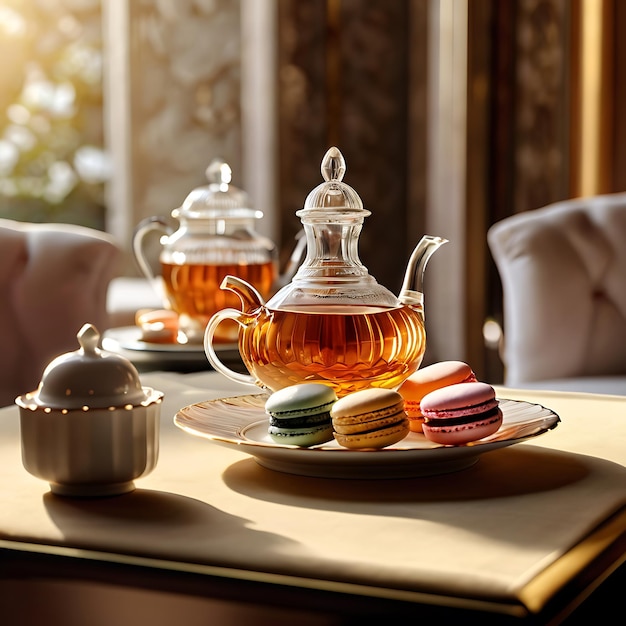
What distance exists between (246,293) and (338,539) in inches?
12.9

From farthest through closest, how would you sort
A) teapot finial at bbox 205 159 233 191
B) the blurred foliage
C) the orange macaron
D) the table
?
the blurred foliage → teapot finial at bbox 205 159 233 191 → the orange macaron → the table

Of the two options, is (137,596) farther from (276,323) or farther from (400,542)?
(276,323)

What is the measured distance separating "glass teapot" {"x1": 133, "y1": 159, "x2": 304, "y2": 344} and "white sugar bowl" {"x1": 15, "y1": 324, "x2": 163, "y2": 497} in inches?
30.4

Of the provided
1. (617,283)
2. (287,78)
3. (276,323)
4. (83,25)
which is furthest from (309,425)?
(83,25)

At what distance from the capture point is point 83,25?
3.97 m

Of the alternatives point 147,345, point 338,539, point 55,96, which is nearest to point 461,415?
point 338,539

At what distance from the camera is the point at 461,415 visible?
30.5 inches

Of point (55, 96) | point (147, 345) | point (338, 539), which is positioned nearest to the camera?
point (338, 539)

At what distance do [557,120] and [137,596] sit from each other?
10.1 feet

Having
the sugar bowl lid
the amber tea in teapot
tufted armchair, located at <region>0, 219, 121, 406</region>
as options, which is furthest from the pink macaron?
tufted armchair, located at <region>0, 219, 121, 406</region>

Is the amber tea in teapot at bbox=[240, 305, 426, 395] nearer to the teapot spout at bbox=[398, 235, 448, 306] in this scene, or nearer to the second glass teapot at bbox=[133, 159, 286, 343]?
the teapot spout at bbox=[398, 235, 448, 306]

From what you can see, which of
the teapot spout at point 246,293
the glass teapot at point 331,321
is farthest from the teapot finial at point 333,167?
the teapot spout at point 246,293

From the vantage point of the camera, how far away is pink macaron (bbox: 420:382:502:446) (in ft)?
2.54

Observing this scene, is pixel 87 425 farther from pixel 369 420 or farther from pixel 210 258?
pixel 210 258
